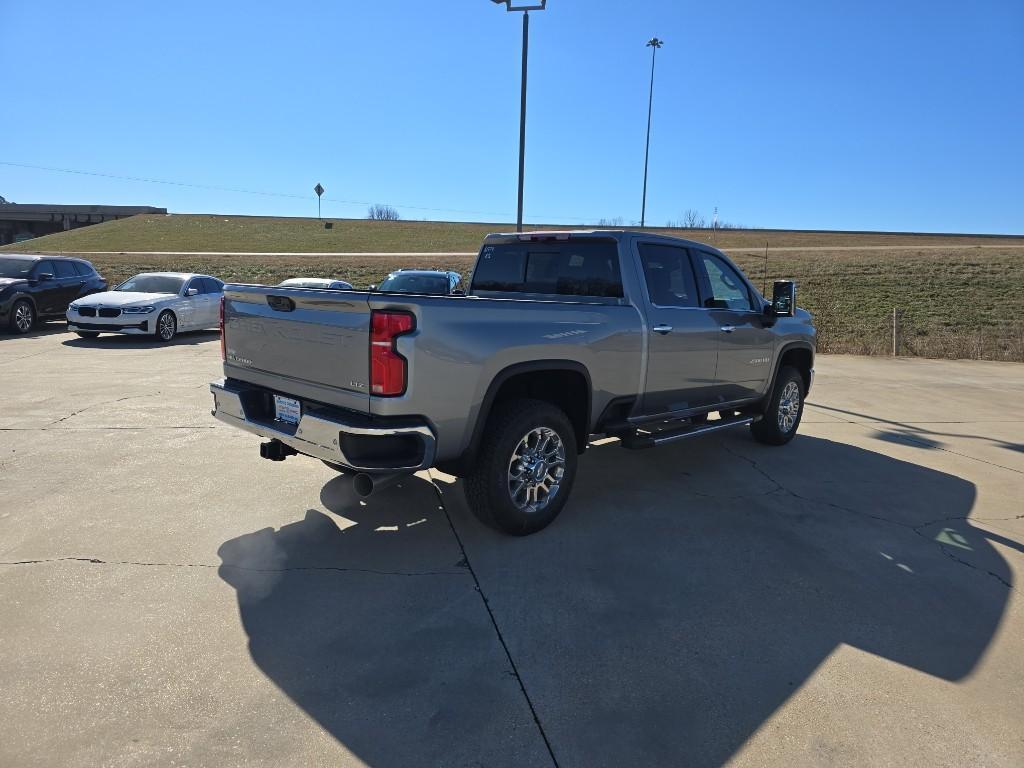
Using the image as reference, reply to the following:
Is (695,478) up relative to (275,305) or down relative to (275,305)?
down

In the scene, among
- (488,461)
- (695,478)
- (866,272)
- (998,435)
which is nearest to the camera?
Answer: (488,461)

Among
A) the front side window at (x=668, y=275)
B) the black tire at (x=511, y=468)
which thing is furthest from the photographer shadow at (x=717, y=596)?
the front side window at (x=668, y=275)

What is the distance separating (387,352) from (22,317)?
45.3 feet

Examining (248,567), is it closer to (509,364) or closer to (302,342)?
(302,342)

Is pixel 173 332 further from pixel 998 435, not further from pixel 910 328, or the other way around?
pixel 910 328

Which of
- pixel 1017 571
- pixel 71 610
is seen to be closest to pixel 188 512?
pixel 71 610

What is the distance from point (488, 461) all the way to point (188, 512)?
2123mm

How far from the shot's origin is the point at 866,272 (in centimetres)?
3159

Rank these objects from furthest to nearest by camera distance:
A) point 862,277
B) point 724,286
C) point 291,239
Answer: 1. point 291,239
2. point 862,277
3. point 724,286

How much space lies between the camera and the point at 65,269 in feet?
48.4

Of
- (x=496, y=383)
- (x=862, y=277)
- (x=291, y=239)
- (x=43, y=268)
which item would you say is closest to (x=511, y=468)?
(x=496, y=383)

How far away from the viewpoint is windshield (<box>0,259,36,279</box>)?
45.2 feet

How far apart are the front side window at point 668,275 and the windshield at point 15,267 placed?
1448cm

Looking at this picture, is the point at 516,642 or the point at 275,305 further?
the point at 275,305
